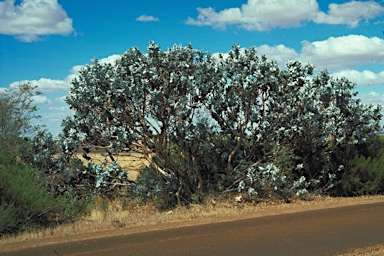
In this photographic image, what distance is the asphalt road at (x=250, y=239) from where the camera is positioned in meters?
7.69

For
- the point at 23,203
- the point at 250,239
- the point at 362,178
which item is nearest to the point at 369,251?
the point at 250,239

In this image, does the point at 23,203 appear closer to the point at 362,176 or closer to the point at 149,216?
the point at 149,216

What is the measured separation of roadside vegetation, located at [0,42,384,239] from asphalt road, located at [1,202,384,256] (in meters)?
2.66

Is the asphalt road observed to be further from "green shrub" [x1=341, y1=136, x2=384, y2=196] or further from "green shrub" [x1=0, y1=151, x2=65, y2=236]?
"green shrub" [x1=341, y1=136, x2=384, y2=196]

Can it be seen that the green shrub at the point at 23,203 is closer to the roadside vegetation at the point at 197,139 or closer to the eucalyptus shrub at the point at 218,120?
the roadside vegetation at the point at 197,139

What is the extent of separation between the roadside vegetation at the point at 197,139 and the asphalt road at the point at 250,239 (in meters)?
2.66

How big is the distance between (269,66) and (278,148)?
7.80 feet

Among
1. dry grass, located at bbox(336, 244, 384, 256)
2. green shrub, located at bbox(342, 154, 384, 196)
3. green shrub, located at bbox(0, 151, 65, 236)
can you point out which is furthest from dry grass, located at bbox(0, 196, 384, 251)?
green shrub, located at bbox(342, 154, 384, 196)

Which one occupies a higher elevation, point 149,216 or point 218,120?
point 218,120

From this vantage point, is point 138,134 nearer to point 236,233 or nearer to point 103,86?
point 103,86

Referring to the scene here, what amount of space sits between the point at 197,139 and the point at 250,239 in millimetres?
5176

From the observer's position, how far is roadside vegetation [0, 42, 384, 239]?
12016 millimetres

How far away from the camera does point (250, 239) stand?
8445 mm

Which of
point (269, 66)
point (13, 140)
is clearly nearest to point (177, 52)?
point (269, 66)
